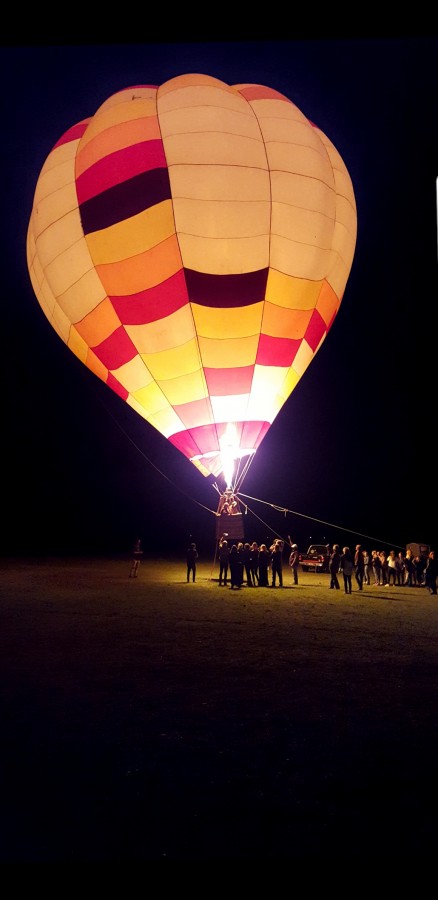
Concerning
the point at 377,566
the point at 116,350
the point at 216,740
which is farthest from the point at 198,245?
the point at 377,566

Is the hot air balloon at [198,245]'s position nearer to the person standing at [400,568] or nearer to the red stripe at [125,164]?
the red stripe at [125,164]

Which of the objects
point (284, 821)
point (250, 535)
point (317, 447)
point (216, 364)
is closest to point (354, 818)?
point (284, 821)

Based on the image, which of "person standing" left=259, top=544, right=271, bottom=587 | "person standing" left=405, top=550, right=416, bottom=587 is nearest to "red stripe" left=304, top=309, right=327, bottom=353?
"person standing" left=259, top=544, right=271, bottom=587

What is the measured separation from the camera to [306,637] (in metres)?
7.43

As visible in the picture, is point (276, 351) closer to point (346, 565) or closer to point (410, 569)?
point (346, 565)

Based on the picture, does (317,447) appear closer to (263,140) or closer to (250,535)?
(250,535)

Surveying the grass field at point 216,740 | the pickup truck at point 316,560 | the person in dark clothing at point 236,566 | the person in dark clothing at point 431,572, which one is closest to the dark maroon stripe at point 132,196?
the grass field at point 216,740

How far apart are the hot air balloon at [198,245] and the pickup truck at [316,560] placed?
7449 millimetres

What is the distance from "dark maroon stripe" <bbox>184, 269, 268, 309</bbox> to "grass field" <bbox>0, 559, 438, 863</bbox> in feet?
16.9

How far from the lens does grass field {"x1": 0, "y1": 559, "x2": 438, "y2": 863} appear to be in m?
3.17

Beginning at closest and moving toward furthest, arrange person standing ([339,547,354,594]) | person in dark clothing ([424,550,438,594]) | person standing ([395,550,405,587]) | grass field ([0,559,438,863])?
grass field ([0,559,438,863]) → person standing ([339,547,354,594]) → person in dark clothing ([424,550,438,594]) → person standing ([395,550,405,587])

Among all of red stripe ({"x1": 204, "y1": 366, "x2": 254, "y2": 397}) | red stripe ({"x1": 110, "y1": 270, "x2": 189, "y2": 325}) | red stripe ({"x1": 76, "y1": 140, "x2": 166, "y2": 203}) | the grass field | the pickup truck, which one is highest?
red stripe ({"x1": 76, "y1": 140, "x2": 166, "y2": 203})

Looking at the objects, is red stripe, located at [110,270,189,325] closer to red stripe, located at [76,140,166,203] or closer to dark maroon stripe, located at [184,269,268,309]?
dark maroon stripe, located at [184,269,268,309]

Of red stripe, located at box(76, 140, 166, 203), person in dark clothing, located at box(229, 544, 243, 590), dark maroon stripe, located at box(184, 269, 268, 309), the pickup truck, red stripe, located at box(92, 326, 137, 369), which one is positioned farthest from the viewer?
the pickup truck
